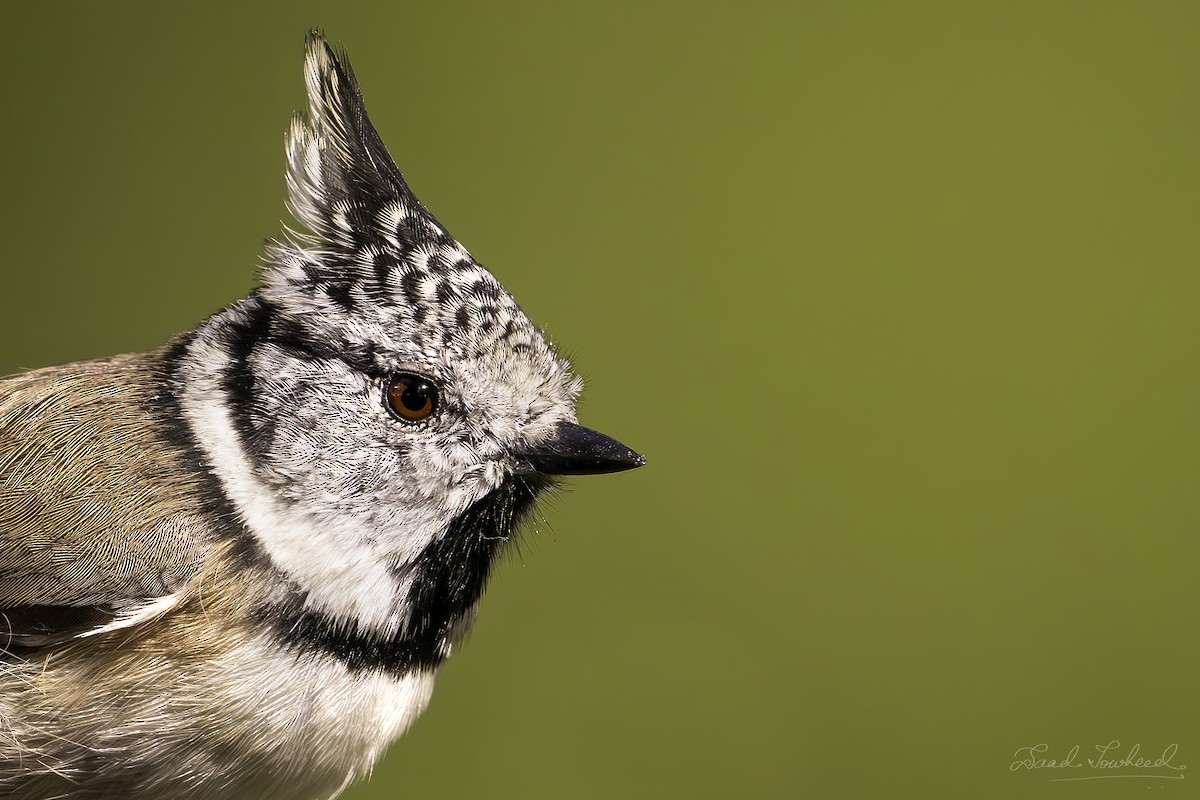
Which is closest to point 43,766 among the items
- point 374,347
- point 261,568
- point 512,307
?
point 261,568

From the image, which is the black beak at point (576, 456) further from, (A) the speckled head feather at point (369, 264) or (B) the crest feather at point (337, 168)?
(B) the crest feather at point (337, 168)

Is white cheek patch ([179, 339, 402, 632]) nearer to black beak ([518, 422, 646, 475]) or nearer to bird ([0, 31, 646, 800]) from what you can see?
bird ([0, 31, 646, 800])

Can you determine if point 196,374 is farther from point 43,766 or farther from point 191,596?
point 43,766

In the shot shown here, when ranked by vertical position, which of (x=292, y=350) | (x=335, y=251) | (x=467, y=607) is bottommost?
(x=467, y=607)

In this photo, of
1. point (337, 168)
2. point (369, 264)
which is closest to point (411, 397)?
point (369, 264)

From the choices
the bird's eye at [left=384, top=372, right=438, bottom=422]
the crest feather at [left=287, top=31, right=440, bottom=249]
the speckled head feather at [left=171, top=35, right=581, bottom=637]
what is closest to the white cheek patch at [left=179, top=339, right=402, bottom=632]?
the speckled head feather at [left=171, top=35, right=581, bottom=637]

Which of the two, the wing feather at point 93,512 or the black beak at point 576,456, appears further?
the black beak at point 576,456

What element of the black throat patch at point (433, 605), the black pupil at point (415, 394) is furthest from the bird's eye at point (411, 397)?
the black throat patch at point (433, 605)
